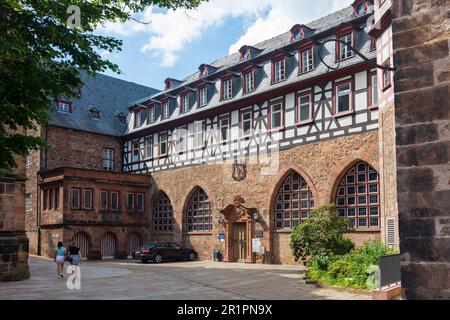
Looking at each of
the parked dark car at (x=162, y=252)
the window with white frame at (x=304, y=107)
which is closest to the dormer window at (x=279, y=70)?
the window with white frame at (x=304, y=107)

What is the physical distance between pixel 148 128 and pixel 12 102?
2323 cm

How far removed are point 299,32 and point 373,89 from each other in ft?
21.0

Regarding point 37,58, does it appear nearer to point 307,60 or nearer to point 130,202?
point 307,60

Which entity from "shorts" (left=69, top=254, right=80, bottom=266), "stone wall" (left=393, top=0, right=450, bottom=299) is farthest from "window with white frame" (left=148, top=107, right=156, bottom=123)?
"stone wall" (left=393, top=0, right=450, bottom=299)

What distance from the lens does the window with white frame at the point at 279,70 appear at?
25062 millimetres

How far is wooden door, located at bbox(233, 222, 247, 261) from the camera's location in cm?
2611

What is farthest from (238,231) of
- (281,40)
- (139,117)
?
(139,117)

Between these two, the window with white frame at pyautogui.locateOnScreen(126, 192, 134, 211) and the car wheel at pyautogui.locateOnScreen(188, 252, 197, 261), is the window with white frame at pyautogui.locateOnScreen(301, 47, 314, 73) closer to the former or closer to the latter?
the car wheel at pyautogui.locateOnScreen(188, 252, 197, 261)

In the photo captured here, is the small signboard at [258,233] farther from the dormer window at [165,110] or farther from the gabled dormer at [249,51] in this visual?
the dormer window at [165,110]

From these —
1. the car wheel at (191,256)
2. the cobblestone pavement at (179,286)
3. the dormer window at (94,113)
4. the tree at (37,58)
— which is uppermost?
the dormer window at (94,113)

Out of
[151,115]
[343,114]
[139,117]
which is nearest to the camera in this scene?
[343,114]

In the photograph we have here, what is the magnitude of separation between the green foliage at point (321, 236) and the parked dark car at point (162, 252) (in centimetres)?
1022

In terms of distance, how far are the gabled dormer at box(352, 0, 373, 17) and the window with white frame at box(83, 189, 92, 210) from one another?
1702 centimetres

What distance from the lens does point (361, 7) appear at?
22.9 metres
